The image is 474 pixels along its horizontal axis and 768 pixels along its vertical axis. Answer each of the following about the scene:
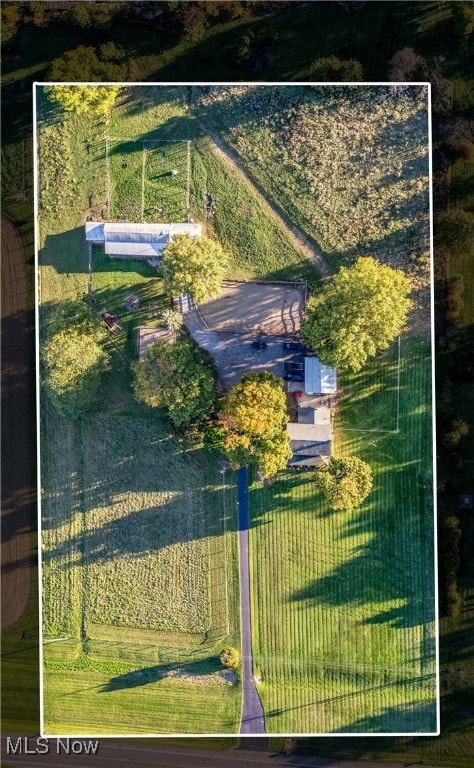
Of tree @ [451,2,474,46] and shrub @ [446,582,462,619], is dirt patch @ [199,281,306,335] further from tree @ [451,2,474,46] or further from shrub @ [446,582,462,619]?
shrub @ [446,582,462,619]

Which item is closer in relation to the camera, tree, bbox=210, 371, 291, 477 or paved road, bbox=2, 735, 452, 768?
tree, bbox=210, 371, 291, 477

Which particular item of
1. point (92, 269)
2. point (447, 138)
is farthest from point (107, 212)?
point (447, 138)

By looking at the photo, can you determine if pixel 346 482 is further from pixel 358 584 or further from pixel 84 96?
pixel 84 96

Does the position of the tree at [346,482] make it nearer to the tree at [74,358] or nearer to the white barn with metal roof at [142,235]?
the tree at [74,358]

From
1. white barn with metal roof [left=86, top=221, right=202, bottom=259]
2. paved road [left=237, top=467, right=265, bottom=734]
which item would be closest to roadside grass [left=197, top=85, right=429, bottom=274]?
white barn with metal roof [left=86, top=221, right=202, bottom=259]

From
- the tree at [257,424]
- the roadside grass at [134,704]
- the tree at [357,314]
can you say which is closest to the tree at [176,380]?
the tree at [257,424]

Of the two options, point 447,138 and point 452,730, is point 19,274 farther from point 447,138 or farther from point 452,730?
point 452,730
